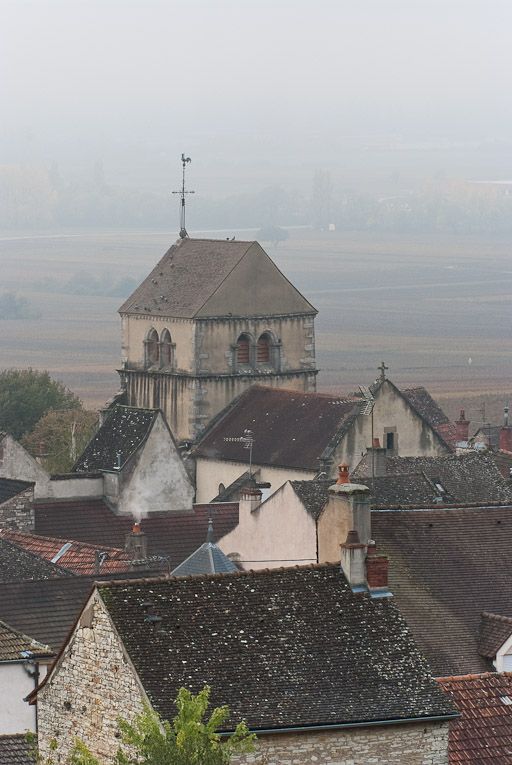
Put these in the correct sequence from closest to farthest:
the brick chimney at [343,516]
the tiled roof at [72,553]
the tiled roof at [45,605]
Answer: the brick chimney at [343,516] < the tiled roof at [45,605] < the tiled roof at [72,553]

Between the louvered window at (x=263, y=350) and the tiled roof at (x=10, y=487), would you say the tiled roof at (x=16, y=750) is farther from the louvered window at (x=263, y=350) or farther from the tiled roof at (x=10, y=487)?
the louvered window at (x=263, y=350)

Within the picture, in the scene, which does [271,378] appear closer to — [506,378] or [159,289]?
[159,289]

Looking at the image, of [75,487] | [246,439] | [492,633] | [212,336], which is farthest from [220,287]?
[492,633]

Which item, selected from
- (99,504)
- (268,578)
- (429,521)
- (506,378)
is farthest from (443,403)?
(268,578)

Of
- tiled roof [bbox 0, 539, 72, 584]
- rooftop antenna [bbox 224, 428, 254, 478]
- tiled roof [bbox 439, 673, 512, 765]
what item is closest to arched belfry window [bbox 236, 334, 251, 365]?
rooftop antenna [bbox 224, 428, 254, 478]

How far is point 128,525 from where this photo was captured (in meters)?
71.2

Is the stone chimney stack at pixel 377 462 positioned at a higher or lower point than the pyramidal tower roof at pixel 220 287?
lower

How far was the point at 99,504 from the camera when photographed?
7456 cm

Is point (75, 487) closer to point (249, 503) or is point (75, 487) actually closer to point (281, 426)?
point (281, 426)

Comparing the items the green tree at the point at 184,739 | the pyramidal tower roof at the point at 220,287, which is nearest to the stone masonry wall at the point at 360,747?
the green tree at the point at 184,739

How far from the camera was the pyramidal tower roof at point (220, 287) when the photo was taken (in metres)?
97.6

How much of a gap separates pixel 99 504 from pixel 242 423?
18.4 metres

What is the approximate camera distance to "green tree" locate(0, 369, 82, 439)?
392 feet

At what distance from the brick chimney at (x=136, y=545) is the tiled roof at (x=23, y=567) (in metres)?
3.82
